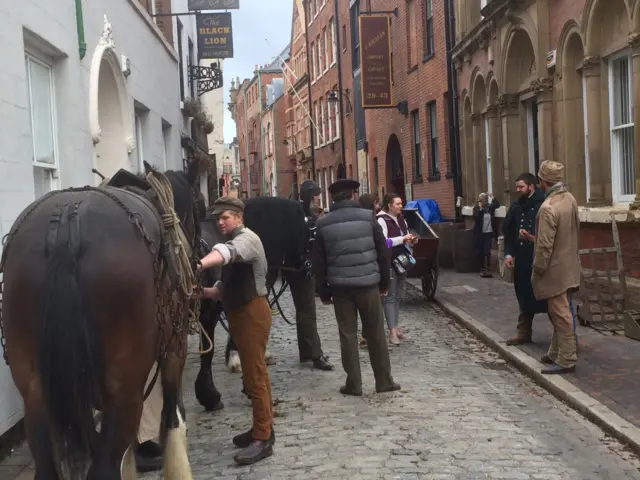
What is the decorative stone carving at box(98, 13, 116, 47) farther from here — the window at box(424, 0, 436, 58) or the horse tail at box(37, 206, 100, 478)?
the window at box(424, 0, 436, 58)

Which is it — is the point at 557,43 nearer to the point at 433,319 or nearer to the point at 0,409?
the point at 433,319

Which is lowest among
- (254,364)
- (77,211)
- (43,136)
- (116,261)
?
(254,364)

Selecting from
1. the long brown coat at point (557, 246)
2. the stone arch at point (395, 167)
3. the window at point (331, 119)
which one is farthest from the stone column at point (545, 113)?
the window at point (331, 119)

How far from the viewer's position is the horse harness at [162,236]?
3.13 metres

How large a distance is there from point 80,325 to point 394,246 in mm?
6432

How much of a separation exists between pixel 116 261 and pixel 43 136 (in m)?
4.60

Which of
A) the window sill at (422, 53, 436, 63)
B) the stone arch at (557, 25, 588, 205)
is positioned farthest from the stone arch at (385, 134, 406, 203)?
the stone arch at (557, 25, 588, 205)

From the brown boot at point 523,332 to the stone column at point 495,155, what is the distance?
316 inches

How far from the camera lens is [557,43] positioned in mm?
12219

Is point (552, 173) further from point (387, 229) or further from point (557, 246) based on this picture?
point (387, 229)

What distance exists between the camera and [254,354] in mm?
5160

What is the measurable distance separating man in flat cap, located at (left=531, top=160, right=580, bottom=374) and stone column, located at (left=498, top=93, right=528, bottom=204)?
828 centimetres

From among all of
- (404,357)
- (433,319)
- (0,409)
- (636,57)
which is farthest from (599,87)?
(0,409)

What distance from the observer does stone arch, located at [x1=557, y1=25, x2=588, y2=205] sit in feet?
38.8
